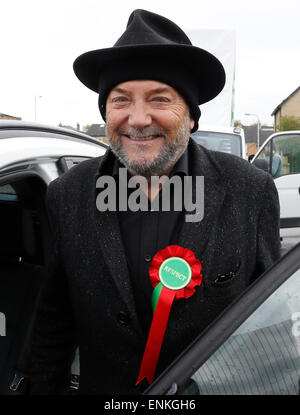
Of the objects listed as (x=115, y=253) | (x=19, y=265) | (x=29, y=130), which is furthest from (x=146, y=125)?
(x=19, y=265)

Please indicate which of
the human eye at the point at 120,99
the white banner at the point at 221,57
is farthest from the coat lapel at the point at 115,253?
the white banner at the point at 221,57

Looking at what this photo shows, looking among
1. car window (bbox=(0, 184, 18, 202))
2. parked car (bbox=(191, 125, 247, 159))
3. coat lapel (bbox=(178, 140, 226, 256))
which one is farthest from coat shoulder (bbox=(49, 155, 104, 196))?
parked car (bbox=(191, 125, 247, 159))

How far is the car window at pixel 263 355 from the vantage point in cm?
101

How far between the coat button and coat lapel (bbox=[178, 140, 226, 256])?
0.29 meters

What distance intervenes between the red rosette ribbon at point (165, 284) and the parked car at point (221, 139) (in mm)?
6871

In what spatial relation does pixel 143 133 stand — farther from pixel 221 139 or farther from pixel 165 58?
pixel 221 139

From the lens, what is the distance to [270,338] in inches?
40.8

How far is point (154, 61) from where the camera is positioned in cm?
155

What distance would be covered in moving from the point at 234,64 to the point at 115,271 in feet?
28.0

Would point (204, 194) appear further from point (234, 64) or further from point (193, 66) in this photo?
point (234, 64)

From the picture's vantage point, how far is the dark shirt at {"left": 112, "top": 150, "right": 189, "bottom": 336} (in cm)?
152

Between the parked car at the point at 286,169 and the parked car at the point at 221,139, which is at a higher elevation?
the parked car at the point at 221,139

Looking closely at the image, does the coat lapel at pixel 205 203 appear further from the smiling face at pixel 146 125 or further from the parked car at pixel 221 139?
the parked car at pixel 221 139
